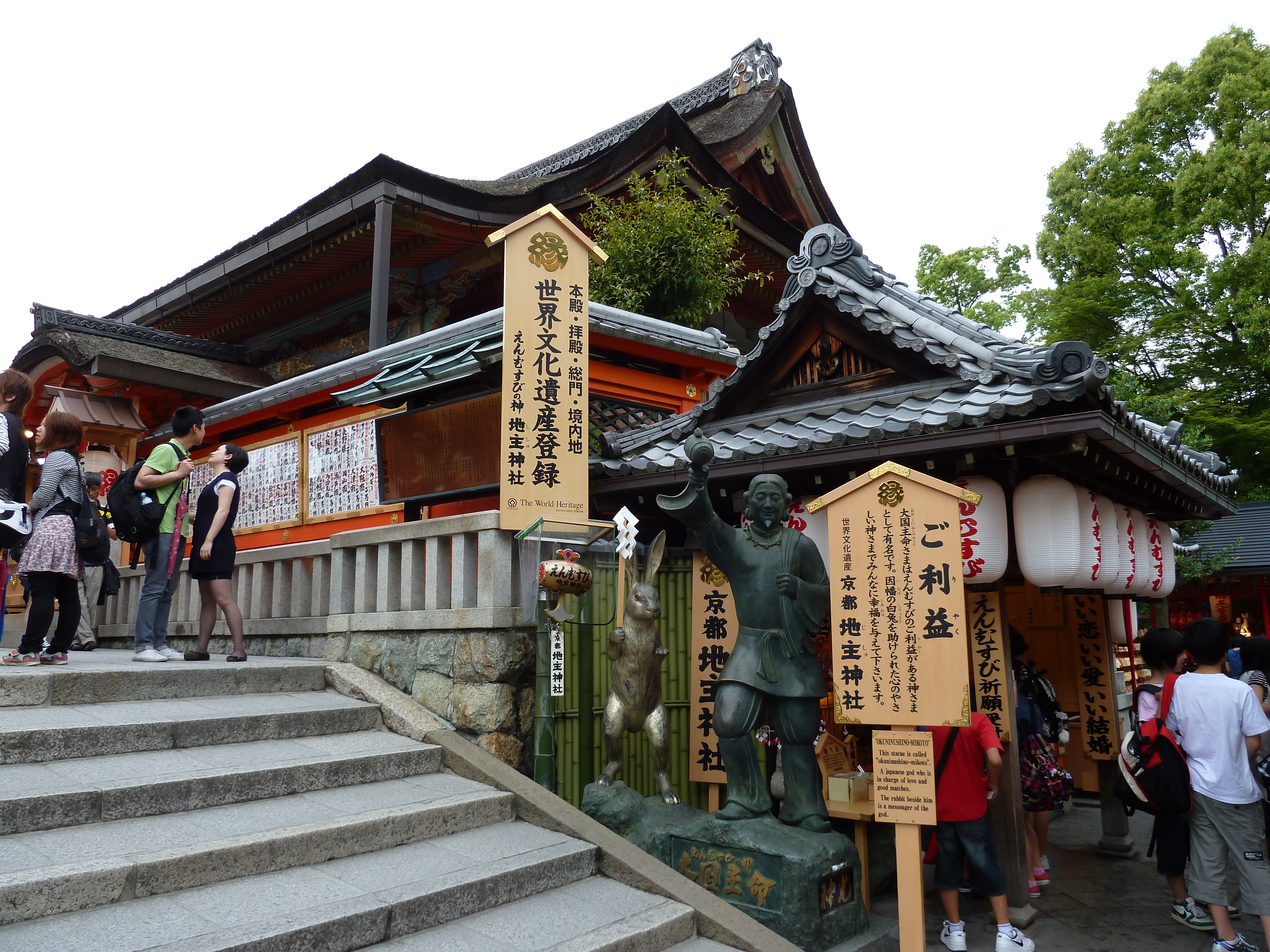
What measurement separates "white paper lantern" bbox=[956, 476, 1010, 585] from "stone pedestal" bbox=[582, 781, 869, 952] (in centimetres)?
210

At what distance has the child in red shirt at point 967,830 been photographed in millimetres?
5500

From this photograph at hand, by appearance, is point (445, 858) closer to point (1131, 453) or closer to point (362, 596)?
point (362, 596)

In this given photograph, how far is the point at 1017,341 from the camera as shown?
21.9 ft

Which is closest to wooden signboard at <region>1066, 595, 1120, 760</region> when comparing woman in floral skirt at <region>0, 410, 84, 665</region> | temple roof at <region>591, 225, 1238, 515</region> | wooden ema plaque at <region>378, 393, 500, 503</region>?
temple roof at <region>591, 225, 1238, 515</region>

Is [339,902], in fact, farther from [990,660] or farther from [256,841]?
[990,660]

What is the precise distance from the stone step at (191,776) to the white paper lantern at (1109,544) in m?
5.25

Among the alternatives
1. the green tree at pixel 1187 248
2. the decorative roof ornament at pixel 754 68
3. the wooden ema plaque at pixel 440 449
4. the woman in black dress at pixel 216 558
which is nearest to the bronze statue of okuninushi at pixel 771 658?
the wooden ema plaque at pixel 440 449

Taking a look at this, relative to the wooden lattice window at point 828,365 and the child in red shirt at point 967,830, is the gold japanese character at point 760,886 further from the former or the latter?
the wooden lattice window at point 828,365

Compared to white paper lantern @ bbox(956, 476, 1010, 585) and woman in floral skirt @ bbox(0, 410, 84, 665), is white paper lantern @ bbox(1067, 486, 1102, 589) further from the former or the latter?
woman in floral skirt @ bbox(0, 410, 84, 665)

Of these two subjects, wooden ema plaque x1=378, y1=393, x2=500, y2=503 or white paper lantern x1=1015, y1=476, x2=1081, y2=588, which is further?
wooden ema plaque x1=378, y1=393, x2=500, y2=503

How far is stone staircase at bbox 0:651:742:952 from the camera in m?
3.70

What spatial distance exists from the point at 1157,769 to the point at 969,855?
1.59 m

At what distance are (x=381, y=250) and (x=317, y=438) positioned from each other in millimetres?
2454

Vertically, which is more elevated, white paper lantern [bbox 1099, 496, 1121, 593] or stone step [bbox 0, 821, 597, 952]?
white paper lantern [bbox 1099, 496, 1121, 593]
